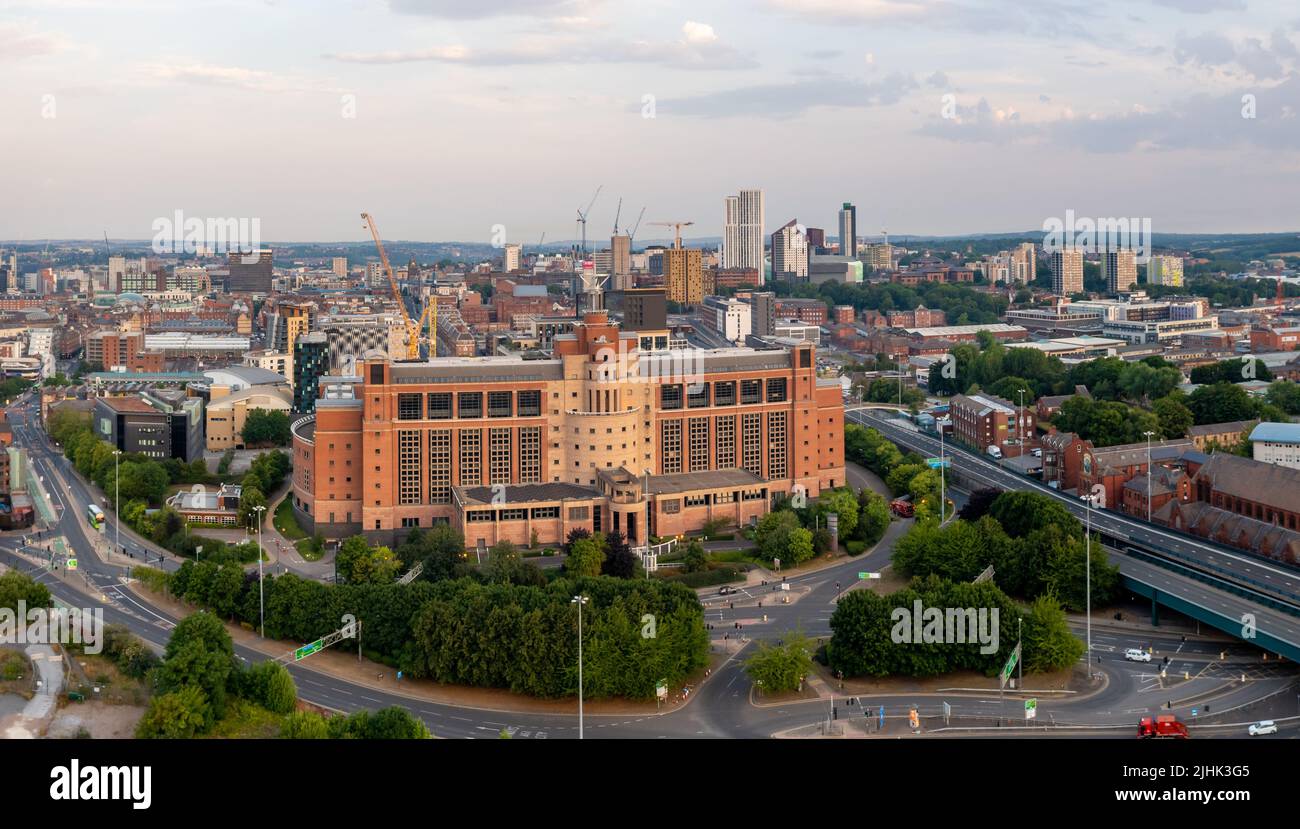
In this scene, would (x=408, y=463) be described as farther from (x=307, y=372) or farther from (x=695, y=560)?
(x=307, y=372)

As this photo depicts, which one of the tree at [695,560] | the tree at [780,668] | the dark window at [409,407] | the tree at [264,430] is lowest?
the tree at [780,668]

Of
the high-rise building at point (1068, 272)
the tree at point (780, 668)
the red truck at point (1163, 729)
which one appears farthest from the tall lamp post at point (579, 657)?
the high-rise building at point (1068, 272)

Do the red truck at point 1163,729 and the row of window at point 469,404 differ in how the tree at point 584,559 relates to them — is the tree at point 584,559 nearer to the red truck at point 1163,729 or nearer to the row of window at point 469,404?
the row of window at point 469,404

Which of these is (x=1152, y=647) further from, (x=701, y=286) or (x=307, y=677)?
(x=701, y=286)

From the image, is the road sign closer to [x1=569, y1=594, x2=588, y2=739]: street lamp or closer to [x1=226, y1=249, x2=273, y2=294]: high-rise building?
[x1=569, y1=594, x2=588, y2=739]: street lamp

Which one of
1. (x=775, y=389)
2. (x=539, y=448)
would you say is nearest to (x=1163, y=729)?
(x=775, y=389)

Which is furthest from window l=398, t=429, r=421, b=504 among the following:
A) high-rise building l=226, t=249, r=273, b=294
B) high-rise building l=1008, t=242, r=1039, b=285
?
high-rise building l=1008, t=242, r=1039, b=285
